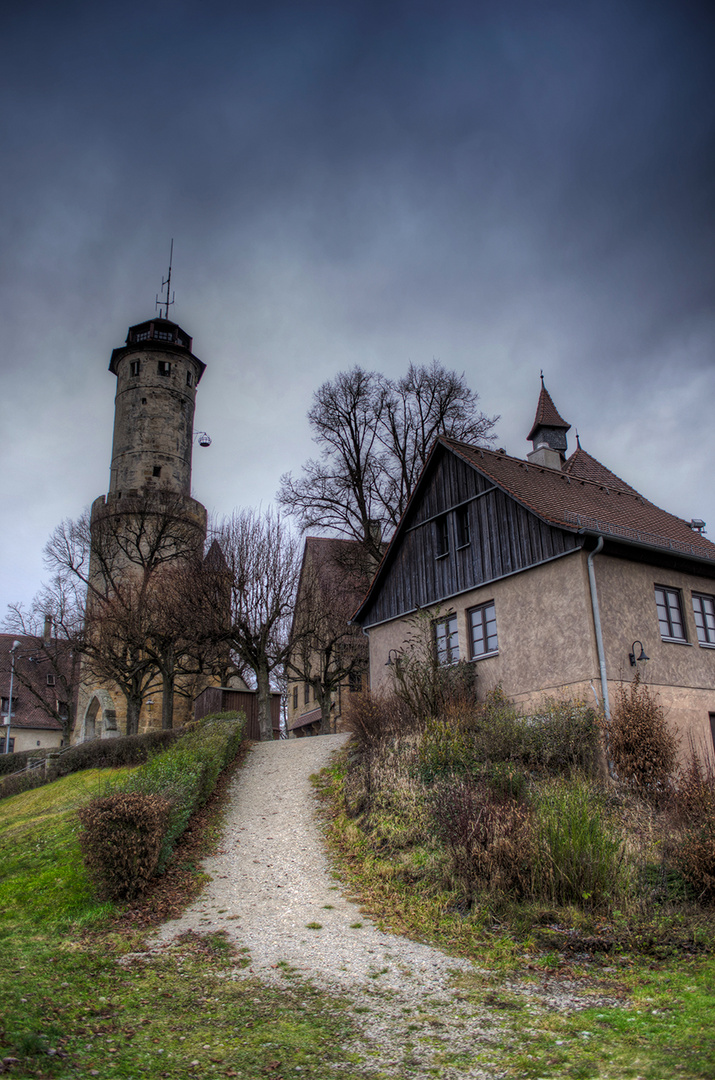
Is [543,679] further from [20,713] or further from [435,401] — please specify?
[20,713]

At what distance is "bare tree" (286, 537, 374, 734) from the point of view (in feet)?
97.1

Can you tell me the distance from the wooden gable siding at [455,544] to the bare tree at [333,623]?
5.53 metres

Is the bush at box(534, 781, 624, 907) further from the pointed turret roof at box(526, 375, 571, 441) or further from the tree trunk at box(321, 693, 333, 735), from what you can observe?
the tree trunk at box(321, 693, 333, 735)

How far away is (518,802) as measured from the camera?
1076 cm

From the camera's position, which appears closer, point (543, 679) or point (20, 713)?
point (543, 679)

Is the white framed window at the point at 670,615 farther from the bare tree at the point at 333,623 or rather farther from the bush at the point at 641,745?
the bare tree at the point at 333,623

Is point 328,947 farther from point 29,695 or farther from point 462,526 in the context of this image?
point 29,695

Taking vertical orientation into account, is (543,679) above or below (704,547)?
below

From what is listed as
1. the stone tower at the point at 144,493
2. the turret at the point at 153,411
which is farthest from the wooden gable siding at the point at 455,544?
the turret at the point at 153,411

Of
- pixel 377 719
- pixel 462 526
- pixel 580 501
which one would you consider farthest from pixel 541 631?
pixel 462 526

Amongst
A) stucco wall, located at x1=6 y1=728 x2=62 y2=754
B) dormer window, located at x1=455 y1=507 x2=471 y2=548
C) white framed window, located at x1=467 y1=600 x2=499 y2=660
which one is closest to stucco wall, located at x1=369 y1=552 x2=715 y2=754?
white framed window, located at x1=467 y1=600 x2=499 y2=660

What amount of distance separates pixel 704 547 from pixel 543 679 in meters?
6.09

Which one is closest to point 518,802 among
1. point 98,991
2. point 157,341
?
point 98,991

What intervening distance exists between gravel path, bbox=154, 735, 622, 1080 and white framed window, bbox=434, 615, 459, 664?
18.2 ft
